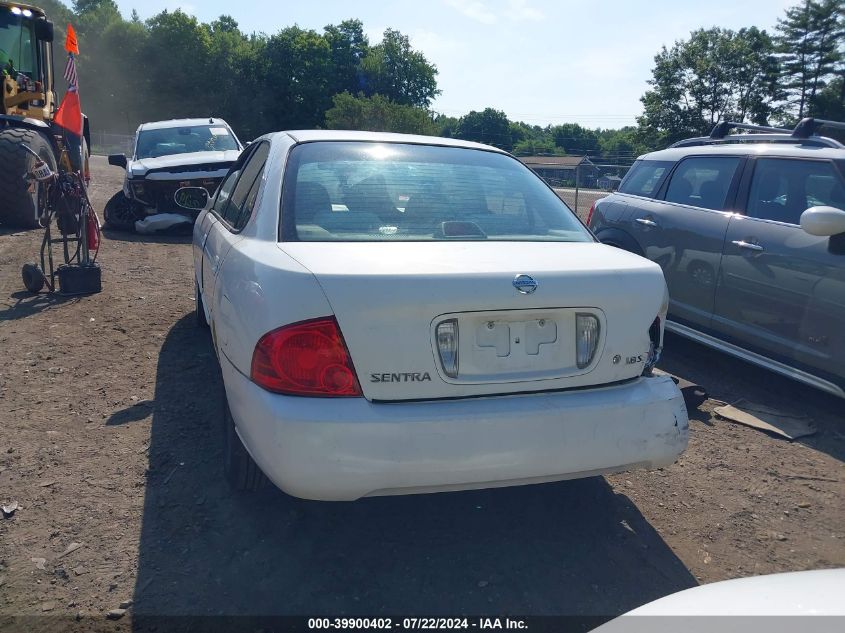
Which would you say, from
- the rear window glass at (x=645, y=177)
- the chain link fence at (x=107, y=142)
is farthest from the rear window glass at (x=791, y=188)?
the chain link fence at (x=107, y=142)

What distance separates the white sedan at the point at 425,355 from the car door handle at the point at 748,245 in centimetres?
220

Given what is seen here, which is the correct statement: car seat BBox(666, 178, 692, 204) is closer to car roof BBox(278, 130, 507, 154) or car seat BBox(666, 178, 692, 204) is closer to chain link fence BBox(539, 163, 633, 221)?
car roof BBox(278, 130, 507, 154)

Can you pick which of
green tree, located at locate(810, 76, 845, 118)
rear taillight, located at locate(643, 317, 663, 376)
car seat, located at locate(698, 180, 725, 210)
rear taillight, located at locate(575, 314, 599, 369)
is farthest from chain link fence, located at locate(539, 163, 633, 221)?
green tree, located at locate(810, 76, 845, 118)

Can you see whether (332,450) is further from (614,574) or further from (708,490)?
(708,490)

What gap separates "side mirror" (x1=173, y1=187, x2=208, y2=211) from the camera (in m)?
4.99

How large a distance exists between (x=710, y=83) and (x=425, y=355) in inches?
2228

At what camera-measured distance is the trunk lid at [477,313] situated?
2.47 metres

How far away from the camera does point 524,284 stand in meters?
2.59

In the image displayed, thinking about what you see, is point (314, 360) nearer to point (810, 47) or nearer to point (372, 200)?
point (372, 200)

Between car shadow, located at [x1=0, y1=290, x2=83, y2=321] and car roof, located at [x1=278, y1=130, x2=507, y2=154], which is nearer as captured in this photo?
car roof, located at [x1=278, y1=130, x2=507, y2=154]

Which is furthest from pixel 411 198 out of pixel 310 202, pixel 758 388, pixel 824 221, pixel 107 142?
pixel 107 142

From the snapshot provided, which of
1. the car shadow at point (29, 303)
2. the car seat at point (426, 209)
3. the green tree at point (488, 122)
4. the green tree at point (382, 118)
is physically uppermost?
the green tree at point (488, 122)

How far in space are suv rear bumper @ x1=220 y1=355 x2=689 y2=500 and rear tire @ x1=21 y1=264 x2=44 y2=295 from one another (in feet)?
16.6

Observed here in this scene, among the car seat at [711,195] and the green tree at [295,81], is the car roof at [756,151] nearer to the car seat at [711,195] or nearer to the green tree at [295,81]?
the car seat at [711,195]
